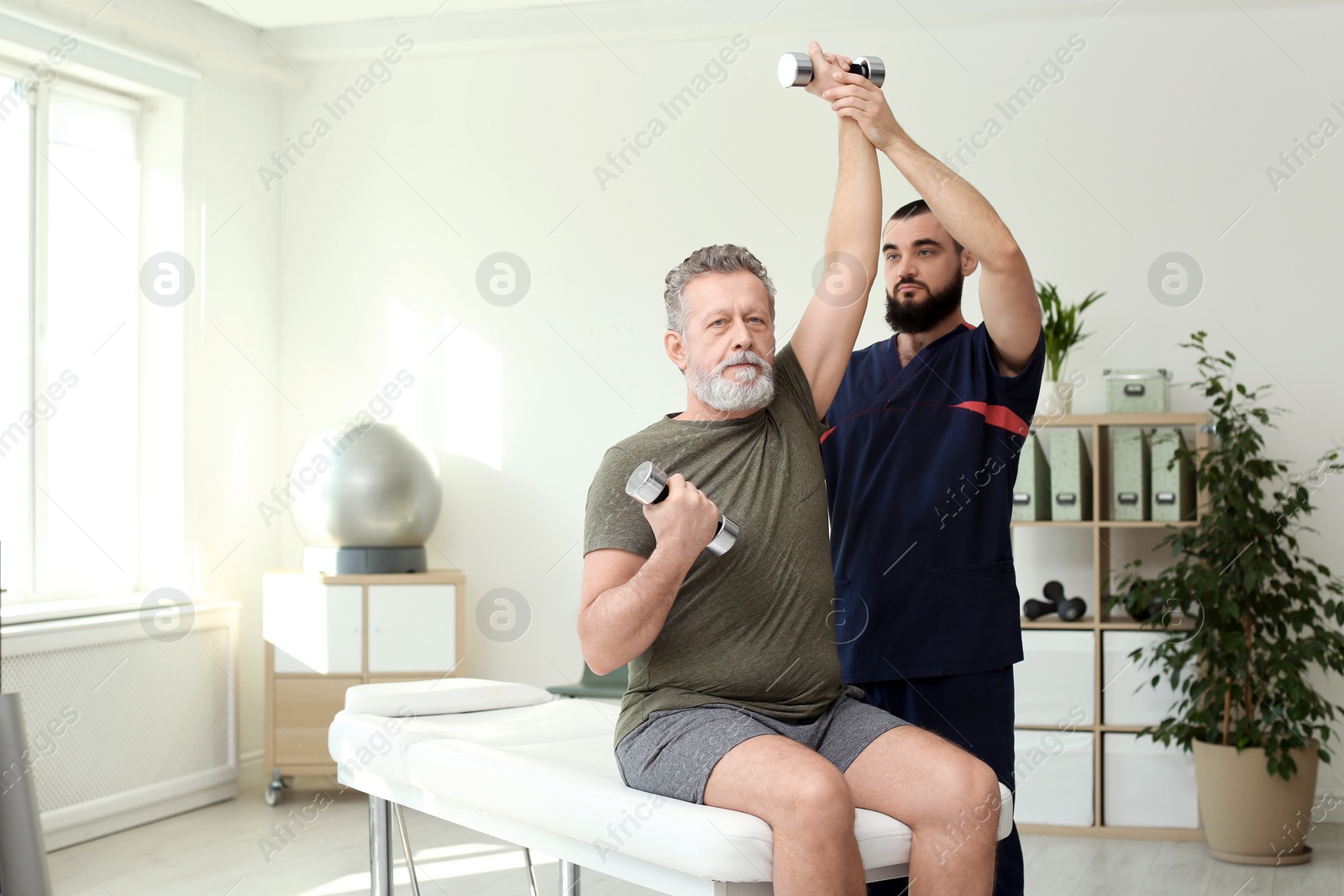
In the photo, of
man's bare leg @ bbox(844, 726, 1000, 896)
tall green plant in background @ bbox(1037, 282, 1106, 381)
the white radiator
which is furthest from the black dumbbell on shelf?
the white radiator

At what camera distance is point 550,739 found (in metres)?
1.85

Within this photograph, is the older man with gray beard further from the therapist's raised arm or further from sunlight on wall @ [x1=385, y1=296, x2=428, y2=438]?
sunlight on wall @ [x1=385, y1=296, x2=428, y2=438]

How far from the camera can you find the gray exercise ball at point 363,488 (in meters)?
4.01

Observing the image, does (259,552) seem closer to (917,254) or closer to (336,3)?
(336,3)

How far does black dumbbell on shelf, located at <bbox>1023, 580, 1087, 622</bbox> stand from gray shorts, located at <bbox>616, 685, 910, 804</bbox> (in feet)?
7.94

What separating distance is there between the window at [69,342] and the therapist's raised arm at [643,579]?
2994 mm

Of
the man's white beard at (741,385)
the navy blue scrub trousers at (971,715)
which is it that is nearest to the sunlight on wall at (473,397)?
the navy blue scrub trousers at (971,715)

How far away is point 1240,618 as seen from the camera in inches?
135

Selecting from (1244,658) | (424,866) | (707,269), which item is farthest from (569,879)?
(1244,658)

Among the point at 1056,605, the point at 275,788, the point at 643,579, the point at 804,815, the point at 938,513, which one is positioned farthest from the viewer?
the point at 275,788

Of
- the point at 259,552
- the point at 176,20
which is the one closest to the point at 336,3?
the point at 176,20

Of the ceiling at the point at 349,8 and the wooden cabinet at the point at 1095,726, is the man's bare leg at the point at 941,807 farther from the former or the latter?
the ceiling at the point at 349,8

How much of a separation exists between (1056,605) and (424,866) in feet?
7.01

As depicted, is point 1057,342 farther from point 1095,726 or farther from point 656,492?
point 656,492
